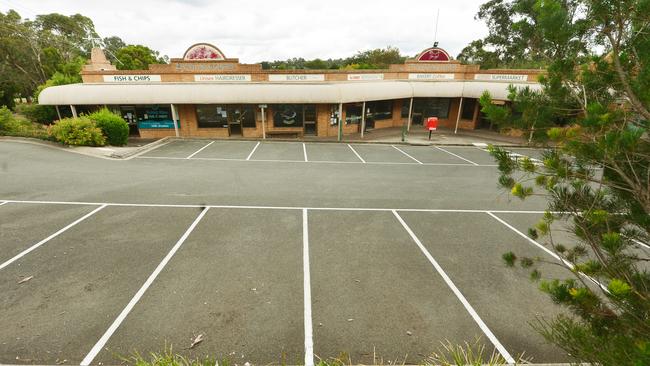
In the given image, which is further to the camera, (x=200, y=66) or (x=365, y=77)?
(x=365, y=77)

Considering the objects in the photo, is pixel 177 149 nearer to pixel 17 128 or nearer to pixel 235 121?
pixel 235 121

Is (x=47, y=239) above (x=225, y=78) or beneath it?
beneath

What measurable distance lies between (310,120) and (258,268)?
1702 centimetres

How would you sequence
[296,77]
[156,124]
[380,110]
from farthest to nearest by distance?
[380,110], [296,77], [156,124]

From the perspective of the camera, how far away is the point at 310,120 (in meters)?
21.8

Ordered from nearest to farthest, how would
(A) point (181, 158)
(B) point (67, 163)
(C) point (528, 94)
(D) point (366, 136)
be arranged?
(C) point (528, 94), (B) point (67, 163), (A) point (181, 158), (D) point (366, 136)

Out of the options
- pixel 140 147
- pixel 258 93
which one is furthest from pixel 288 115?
pixel 140 147

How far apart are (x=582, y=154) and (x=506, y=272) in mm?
4644

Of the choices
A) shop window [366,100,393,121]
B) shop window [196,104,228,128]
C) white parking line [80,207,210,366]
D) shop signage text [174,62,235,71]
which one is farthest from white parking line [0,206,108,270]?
shop window [366,100,393,121]

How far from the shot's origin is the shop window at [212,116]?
817 inches

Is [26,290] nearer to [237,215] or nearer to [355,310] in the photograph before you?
[237,215]

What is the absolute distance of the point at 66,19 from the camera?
5603 cm

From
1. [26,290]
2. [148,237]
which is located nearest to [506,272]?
[148,237]

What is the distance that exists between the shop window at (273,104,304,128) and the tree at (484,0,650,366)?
19246 mm
